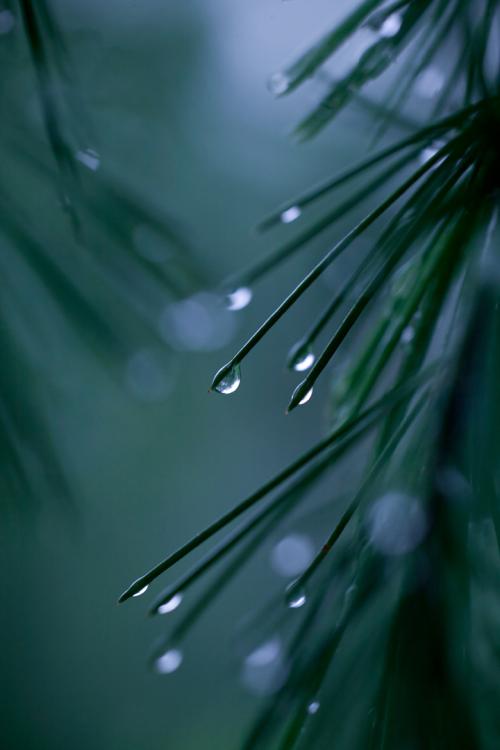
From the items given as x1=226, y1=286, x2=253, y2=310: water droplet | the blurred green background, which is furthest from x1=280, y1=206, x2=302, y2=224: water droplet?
the blurred green background

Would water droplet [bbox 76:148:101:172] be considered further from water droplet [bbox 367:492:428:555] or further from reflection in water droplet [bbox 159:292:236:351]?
water droplet [bbox 367:492:428:555]

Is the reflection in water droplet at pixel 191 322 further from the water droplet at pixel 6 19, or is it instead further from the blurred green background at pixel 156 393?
the water droplet at pixel 6 19

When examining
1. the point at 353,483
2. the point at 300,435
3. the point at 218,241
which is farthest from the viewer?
the point at 300,435

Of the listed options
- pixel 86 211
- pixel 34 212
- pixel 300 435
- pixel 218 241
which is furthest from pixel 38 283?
pixel 300 435

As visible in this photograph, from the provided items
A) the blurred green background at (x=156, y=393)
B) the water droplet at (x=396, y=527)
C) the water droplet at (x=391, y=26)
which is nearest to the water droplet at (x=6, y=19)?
the blurred green background at (x=156, y=393)

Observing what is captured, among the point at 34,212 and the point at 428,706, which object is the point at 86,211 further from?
the point at 428,706
